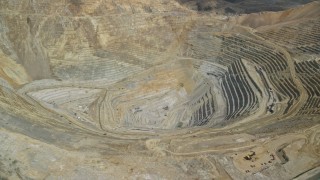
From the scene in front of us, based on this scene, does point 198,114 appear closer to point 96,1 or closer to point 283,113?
point 283,113

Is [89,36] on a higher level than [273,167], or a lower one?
lower

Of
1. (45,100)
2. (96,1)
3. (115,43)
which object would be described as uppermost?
(96,1)

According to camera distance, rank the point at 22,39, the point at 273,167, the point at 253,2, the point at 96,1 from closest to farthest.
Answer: the point at 273,167 → the point at 22,39 → the point at 96,1 → the point at 253,2

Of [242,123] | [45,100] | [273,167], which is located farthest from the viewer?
[45,100]

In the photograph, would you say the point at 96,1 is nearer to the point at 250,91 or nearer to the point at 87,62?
the point at 87,62

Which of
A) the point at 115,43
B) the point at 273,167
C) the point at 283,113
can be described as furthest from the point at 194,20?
the point at 273,167

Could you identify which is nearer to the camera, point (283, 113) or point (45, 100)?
point (283, 113)
